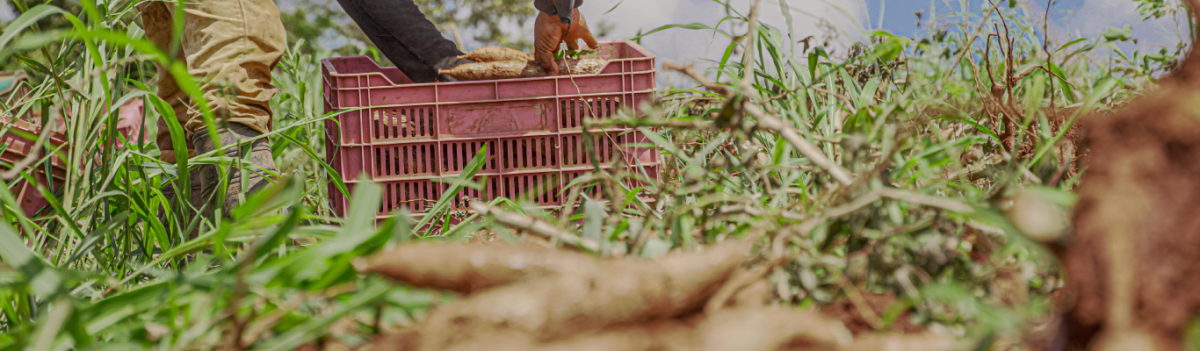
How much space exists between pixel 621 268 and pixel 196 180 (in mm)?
→ 2374

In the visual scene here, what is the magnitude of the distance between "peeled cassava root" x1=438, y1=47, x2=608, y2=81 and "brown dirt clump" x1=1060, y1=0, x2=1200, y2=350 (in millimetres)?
2019

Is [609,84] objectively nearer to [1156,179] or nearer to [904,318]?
[904,318]

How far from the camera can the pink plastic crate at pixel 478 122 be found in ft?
7.28

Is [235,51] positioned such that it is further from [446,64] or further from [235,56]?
[446,64]

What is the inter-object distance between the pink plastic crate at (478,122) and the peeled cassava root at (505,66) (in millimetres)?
326

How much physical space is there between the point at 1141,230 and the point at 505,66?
2212mm

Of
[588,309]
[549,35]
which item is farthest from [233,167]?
[588,309]

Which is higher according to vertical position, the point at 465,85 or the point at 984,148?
the point at 465,85

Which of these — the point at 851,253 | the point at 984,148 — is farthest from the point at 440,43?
the point at 851,253

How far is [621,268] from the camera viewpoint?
2.23ft

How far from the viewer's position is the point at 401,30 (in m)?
2.83

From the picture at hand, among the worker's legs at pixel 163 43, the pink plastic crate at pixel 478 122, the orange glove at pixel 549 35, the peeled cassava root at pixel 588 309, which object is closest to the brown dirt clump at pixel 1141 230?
the peeled cassava root at pixel 588 309

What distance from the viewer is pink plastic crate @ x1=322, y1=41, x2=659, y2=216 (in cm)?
222

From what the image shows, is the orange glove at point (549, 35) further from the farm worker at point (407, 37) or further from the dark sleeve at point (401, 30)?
the dark sleeve at point (401, 30)
